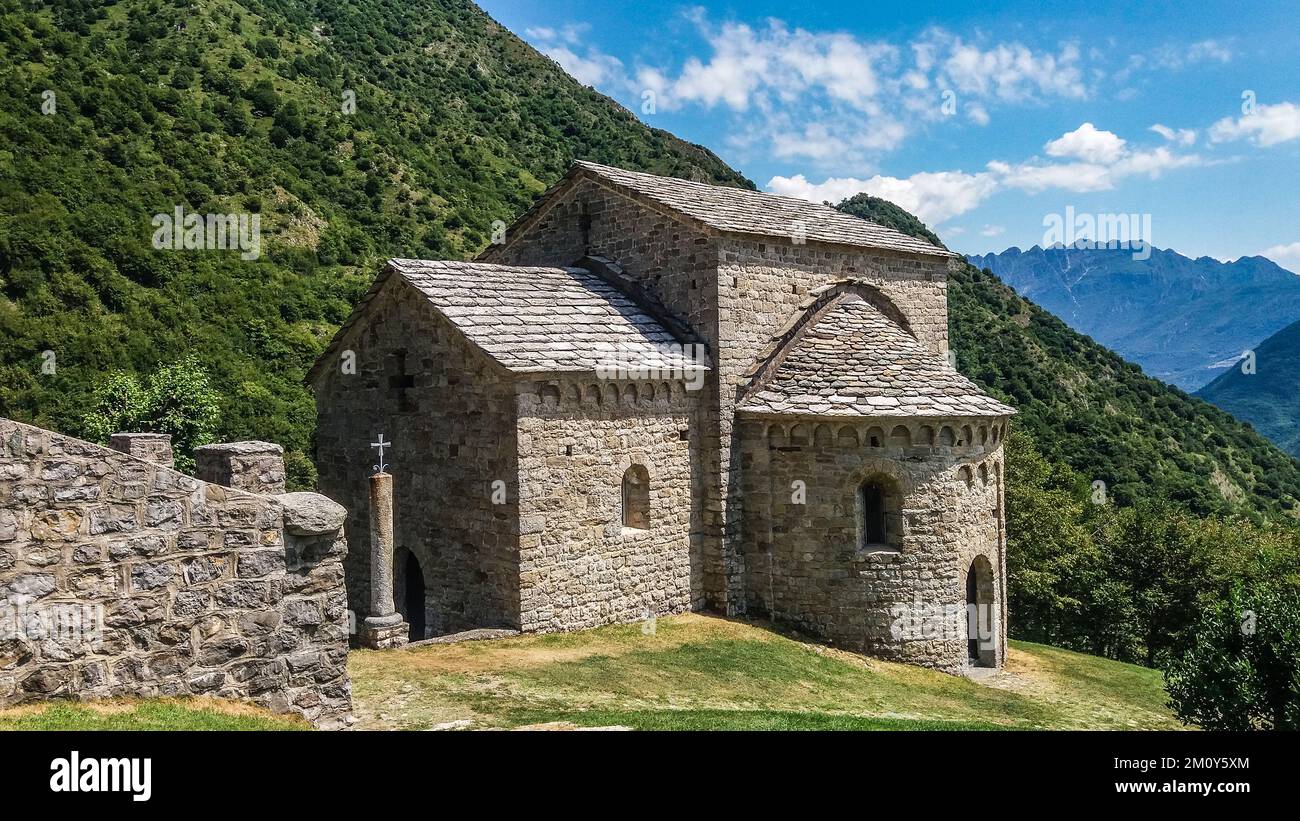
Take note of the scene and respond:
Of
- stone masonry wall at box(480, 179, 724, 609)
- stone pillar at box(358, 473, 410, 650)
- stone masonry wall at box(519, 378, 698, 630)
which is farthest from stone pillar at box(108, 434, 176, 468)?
stone masonry wall at box(480, 179, 724, 609)

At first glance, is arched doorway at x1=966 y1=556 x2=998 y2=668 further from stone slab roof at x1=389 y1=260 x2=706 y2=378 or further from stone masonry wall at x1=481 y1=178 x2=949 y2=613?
stone slab roof at x1=389 y1=260 x2=706 y2=378

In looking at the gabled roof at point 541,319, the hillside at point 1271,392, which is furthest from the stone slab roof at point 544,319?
the hillside at point 1271,392

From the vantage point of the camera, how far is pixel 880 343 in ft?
51.6

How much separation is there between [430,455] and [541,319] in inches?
110

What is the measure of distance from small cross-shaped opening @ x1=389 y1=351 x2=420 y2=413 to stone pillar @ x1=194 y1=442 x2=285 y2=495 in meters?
6.36

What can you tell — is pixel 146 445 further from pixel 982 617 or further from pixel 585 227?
pixel 982 617

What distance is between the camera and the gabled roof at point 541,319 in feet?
43.4

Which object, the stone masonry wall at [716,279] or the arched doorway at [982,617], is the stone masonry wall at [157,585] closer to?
the stone masonry wall at [716,279]

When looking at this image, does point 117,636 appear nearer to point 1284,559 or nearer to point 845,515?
point 845,515

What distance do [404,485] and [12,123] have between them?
30174 millimetres

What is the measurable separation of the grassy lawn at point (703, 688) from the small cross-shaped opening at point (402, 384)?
4349 millimetres

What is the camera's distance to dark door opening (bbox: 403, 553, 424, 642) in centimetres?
1499

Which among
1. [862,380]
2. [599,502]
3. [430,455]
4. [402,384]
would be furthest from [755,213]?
[430,455]

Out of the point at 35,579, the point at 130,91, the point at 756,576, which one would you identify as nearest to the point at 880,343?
the point at 756,576
